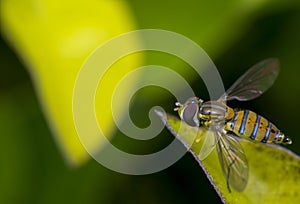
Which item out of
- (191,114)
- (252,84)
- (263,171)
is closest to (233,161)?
(263,171)

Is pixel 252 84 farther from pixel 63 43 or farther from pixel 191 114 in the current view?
pixel 63 43

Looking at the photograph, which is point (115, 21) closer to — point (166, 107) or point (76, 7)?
point (76, 7)

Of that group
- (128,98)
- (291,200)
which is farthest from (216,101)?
(291,200)

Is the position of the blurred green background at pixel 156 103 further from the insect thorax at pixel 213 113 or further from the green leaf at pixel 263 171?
the green leaf at pixel 263 171

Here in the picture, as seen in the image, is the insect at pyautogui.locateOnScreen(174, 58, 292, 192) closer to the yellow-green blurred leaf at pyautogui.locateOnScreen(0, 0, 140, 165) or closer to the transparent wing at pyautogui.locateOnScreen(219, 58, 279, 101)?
the transparent wing at pyautogui.locateOnScreen(219, 58, 279, 101)

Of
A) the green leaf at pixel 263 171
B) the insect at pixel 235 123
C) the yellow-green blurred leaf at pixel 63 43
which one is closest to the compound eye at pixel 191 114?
the insect at pixel 235 123

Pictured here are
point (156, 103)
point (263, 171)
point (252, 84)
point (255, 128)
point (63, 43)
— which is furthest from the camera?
point (156, 103)

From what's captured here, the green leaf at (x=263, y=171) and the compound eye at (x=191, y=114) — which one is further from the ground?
the compound eye at (x=191, y=114)

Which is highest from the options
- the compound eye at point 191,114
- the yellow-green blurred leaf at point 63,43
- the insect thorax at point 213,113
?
the yellow-green blurred leaf at point 63,43
